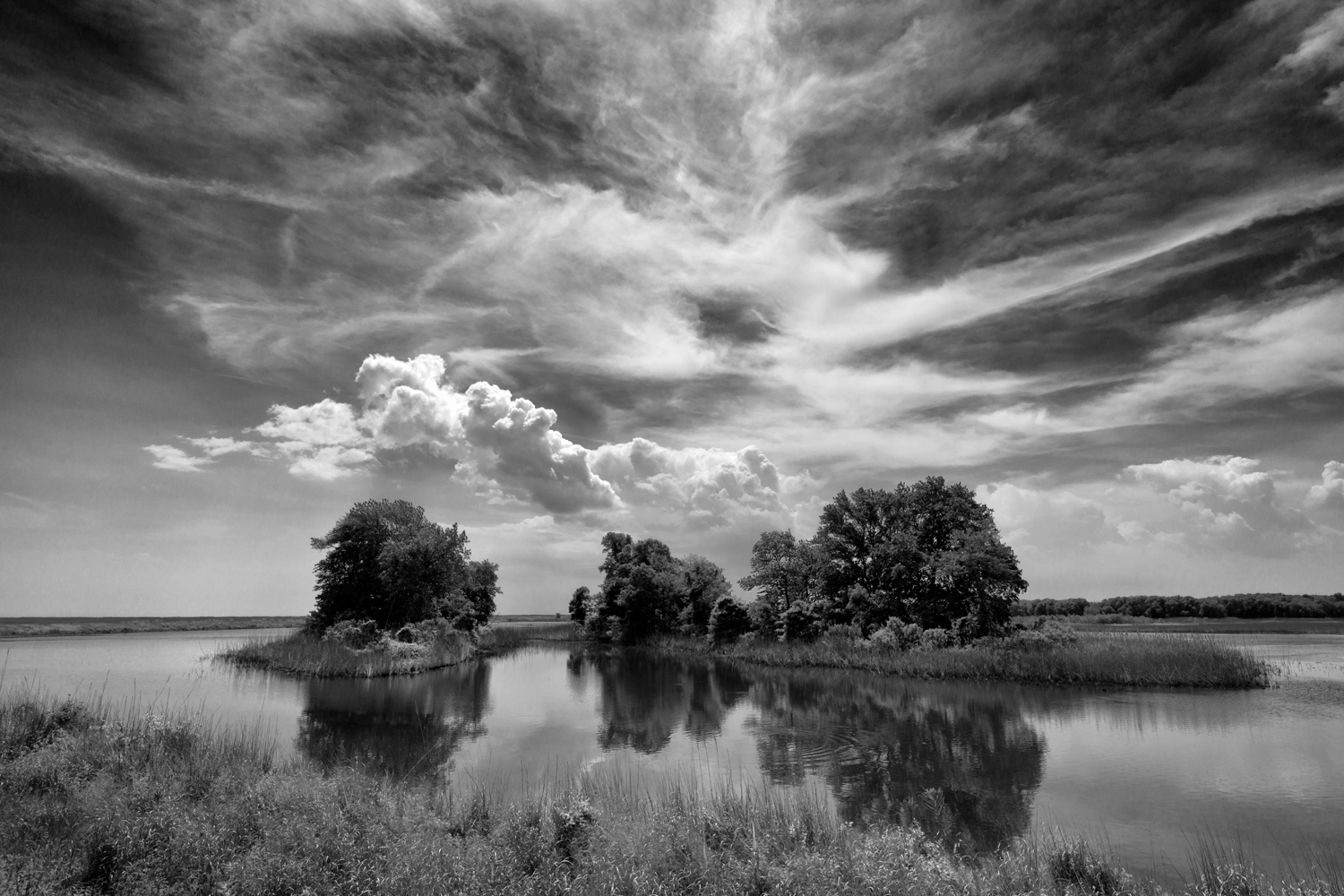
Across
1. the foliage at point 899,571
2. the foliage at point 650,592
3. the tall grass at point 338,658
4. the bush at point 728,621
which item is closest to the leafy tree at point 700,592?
the foliage at point 650,592

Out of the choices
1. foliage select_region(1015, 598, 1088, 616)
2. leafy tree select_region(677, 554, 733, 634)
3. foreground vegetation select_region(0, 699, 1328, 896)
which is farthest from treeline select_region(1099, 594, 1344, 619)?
foreground vegetation select_region(0, 699, 1328, 896)

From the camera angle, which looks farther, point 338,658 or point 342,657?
point 342,657

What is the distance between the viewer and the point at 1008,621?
136 feet

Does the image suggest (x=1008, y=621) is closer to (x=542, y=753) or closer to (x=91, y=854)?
(x=542, y=753)

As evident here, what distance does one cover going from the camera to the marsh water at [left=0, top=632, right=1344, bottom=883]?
1291 cm

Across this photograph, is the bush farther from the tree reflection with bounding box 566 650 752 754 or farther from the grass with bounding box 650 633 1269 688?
the grass with bounding box 650 633 1269 688

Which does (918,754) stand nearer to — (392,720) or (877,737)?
(877,737)

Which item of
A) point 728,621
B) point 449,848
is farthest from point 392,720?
point 728,621

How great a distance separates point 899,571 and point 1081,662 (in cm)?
1422

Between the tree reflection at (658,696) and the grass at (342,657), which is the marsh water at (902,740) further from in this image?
the grass at (342,657)

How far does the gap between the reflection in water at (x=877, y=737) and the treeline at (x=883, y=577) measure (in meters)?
9.44

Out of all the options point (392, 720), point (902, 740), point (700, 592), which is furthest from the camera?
point (700, 592)

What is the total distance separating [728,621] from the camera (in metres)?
52.1

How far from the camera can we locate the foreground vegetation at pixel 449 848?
27.4ft
